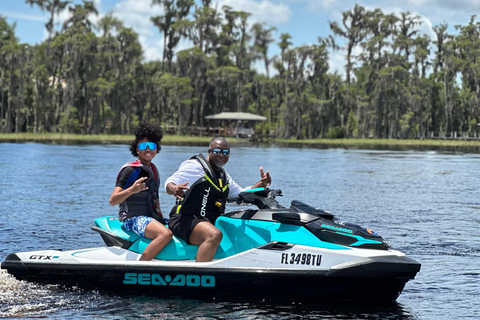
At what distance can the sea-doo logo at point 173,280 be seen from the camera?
7.73 meters

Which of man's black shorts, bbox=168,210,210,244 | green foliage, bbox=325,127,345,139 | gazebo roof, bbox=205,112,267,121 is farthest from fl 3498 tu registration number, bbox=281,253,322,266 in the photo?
green foliage, bbox=325,127,345,139

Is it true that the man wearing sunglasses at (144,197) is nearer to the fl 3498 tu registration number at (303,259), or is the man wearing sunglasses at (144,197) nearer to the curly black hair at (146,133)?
the curly black hair at (146,133)

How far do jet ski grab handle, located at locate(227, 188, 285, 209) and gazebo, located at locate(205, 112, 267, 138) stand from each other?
67561mm

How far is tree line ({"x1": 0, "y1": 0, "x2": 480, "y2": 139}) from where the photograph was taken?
240ft

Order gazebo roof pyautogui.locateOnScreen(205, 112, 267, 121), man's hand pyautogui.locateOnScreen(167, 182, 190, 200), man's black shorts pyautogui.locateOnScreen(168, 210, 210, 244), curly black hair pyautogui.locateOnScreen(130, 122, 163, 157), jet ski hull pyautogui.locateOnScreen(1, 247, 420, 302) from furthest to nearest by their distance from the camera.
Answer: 1. gazebo roof pyautogui.locateOnScreen(205, 112, 267, 121)
2. curly black hair pyautogui.locateOnScreen(130, 122, 163, 157)
3. man's black shorts pyautogui.locateOnScreen(168, 210, 210, 244)
4. jet ski hull pyautogui.locateOnScreen(1, 247, 420, 302)
5. man's hand pyautogui.locateOnScreen(167, 182, 190, 200)

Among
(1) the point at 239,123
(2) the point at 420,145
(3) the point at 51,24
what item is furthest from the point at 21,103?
(2) the point at 420,145

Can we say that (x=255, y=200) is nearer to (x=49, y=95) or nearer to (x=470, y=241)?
(x=470, y=241)

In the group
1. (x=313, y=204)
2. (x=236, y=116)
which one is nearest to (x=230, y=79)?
(x=236, y=116)

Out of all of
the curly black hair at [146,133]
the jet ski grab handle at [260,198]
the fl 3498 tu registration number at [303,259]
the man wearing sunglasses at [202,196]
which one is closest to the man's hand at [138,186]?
the man wearing sunglasses at [202,196]

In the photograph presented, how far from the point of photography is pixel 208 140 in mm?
73625

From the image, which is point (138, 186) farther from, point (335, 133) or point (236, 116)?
point (335, 133)

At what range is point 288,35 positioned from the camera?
3191 inches

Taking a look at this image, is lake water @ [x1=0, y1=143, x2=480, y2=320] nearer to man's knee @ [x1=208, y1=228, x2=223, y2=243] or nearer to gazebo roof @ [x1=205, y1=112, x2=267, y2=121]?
man's knee @ [x1=208, y1=228, x2=223, y2=243]

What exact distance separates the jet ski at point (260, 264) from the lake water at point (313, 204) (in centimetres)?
18
